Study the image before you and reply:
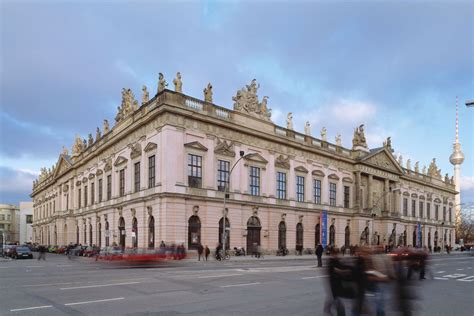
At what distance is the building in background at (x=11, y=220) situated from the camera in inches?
5974

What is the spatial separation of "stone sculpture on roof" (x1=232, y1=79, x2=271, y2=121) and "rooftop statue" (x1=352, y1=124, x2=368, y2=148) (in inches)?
781

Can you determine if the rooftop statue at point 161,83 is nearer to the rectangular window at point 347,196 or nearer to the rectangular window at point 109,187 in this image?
the rectangular window at point 109,187

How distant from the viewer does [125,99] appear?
159 feet

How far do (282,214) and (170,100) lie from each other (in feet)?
60.8

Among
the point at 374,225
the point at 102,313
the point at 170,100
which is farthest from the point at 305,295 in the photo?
the point at 374,225

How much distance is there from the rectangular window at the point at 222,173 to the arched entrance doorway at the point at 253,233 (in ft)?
16.6

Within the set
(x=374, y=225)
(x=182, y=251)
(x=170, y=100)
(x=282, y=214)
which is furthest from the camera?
(x=374, y=225)

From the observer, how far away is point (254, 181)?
44500mm

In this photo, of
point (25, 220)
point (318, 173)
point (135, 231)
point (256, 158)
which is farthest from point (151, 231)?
point (25, 220)

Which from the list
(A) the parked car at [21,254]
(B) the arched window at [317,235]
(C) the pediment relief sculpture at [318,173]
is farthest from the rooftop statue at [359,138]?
(A) the parked car at [21,254]

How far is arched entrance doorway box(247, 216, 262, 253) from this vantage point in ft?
142

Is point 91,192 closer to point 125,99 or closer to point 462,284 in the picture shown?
point 125,99

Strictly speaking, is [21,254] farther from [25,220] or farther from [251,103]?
[25,220]

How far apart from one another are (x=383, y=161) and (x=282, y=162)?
2507 cm
